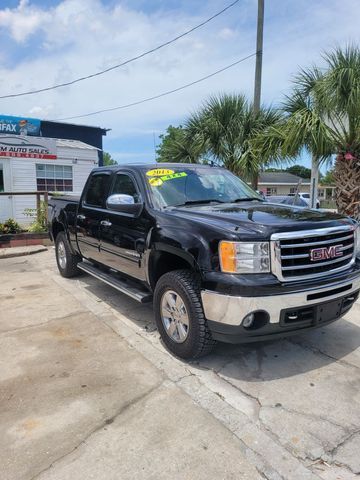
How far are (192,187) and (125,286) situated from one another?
1.41 metres

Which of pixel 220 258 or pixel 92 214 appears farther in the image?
pixel 92 214

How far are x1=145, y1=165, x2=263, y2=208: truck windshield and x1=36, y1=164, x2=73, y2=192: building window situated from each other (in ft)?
42.2

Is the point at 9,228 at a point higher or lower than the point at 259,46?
lower

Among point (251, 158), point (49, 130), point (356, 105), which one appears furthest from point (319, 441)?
point (49, 130)

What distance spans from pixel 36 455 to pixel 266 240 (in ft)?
7.20

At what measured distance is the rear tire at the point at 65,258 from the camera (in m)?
6.64

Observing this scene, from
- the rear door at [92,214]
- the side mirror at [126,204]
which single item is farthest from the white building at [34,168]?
the side mirror at [126,204]

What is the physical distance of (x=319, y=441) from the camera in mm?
2629

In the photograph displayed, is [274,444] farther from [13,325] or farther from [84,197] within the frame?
[84,197]

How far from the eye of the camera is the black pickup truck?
3160mm

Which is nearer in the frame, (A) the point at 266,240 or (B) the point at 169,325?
(A) the point at 266,240

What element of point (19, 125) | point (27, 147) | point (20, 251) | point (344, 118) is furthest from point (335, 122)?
point (19, 125)

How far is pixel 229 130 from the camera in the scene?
1070cm

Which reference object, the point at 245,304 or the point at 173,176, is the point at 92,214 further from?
the point at 245,304
